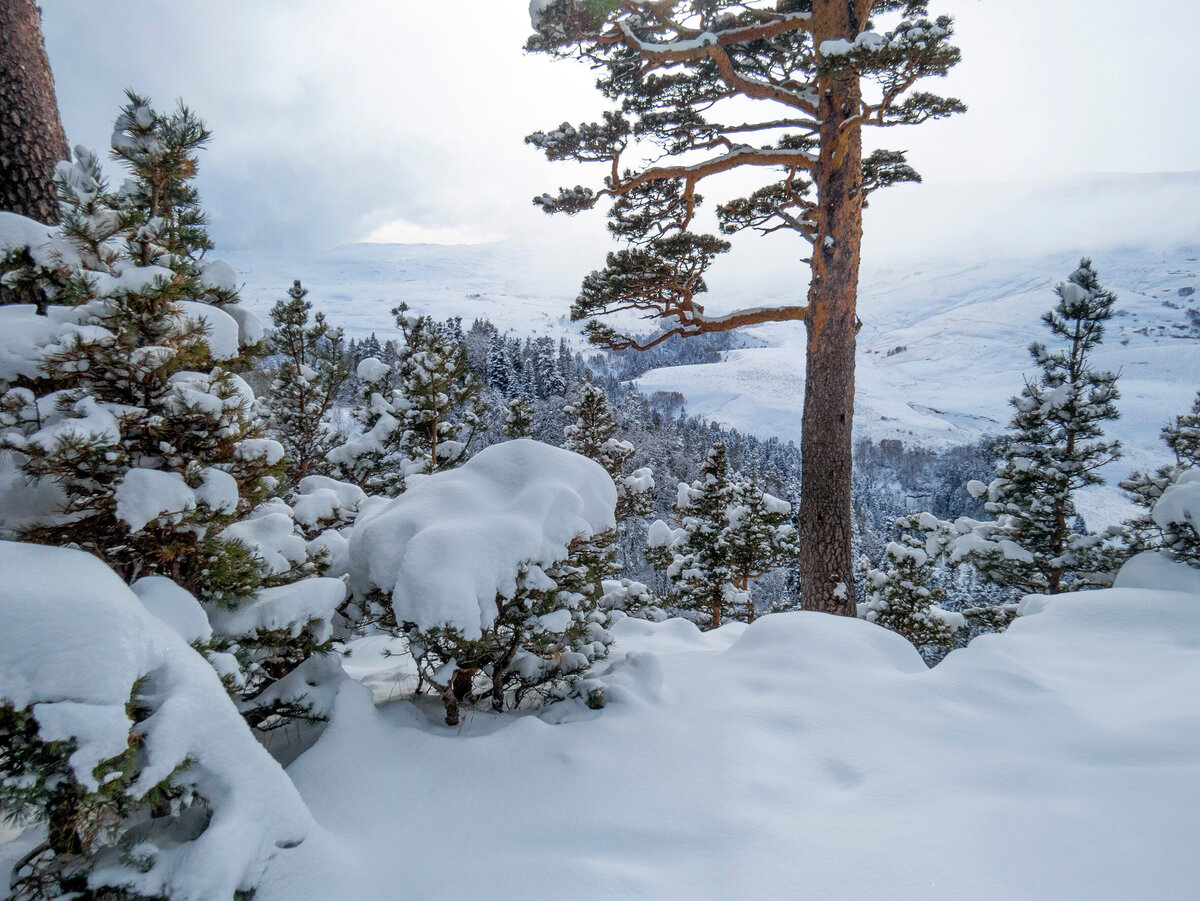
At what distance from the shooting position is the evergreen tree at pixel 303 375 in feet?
40.9

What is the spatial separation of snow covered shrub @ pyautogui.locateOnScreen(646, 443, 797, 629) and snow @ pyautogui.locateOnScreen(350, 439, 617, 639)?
32.5ft

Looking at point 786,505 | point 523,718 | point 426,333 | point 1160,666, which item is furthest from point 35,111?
point 786,505

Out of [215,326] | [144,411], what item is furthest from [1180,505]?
[144,411]

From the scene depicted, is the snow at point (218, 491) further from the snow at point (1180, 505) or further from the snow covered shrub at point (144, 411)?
the snow at point (1180, 505)

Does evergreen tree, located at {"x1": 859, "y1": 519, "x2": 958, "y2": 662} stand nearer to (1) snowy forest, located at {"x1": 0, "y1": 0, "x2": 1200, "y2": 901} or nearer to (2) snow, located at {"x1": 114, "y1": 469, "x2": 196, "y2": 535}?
(1) snowy forest, located at {"x1": 0, "y1": 0, "x2": 1200, "y2": 901}

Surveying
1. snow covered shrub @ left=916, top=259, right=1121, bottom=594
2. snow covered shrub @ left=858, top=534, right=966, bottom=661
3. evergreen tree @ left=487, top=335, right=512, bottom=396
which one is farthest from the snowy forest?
evergreen tree @ left=487, top=335, right=512, bottom=396

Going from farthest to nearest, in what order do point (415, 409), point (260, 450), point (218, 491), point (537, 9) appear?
point (415, 409) < point (537, 9) < point (260, 450) < point (218, 491)

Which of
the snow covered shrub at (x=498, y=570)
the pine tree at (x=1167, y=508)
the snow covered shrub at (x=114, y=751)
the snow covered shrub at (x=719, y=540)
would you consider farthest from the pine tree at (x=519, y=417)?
the snow covered shrub at (x=114, y=751)

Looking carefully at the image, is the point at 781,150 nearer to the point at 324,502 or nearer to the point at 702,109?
the point at 702,109

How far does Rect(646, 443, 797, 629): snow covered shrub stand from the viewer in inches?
533

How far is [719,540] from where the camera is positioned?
1356 centimetres

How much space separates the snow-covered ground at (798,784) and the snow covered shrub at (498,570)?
14.6 inches

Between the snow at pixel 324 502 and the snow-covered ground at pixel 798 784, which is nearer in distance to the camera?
the snow-covered ground at pixel 798 784

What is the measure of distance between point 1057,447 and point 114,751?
1285cm
